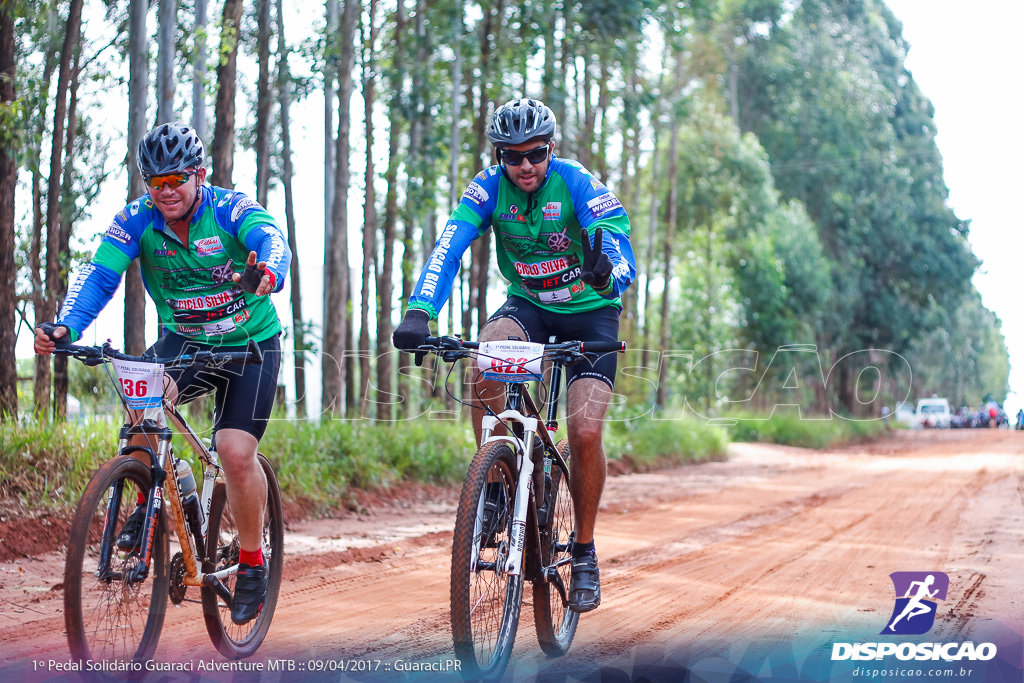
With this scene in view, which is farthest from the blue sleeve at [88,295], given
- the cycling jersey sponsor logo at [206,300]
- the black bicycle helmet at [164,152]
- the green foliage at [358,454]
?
the green foliage at [358,454]

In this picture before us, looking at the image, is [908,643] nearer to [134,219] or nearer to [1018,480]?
[134,219]

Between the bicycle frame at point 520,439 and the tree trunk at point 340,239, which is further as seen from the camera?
the tree trunk at point 340,239

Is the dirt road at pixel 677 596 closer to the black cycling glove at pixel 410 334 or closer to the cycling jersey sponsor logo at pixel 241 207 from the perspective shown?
the black cycling glove at pixel 410 334

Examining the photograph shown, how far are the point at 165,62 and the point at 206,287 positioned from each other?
21.1ft

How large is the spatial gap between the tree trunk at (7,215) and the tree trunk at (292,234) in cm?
418

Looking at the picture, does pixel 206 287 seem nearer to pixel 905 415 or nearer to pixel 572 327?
pixel 572 327

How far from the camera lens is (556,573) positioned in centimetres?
469

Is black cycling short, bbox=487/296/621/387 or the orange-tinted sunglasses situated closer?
the orange-tinted sunglasses

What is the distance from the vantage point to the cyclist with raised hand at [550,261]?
14.9 ft

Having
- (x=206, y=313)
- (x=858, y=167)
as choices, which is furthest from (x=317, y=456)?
(x=858, y=167)

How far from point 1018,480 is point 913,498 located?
13.2 ft

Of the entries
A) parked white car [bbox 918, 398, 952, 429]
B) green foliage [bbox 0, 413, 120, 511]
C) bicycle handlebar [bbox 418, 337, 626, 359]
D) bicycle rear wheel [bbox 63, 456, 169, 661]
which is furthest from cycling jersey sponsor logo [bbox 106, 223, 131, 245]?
parked white car [bbox 918, 398, 952, 429]

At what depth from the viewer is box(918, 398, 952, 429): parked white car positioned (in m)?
48.5

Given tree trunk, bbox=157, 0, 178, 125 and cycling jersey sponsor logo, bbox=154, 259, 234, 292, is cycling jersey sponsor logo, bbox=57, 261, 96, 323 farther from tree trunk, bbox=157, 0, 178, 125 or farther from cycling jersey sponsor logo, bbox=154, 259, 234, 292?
tree trunk, bbox=157, 0, 178, 125
